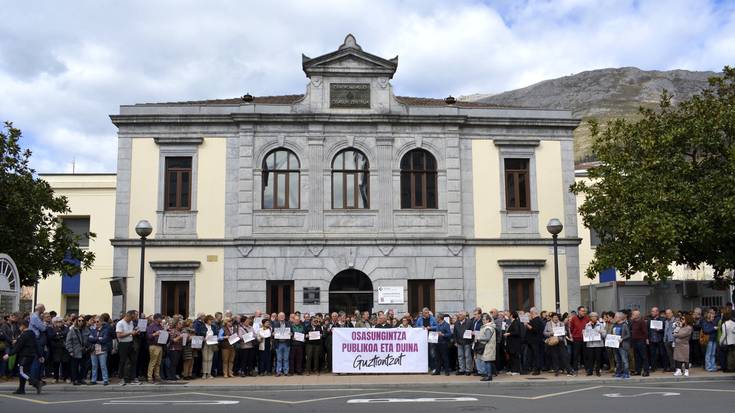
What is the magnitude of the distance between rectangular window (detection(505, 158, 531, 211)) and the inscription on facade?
557cm

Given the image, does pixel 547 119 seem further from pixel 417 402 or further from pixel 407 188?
pixel 417 402

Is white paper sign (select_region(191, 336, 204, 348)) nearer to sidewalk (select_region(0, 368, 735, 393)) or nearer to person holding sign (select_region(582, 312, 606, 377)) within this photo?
sidewalk (select_region(0, 368, 735, 393))

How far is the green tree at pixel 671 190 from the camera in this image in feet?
68.1

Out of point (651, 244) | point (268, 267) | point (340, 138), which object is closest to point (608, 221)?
point (651, 244)

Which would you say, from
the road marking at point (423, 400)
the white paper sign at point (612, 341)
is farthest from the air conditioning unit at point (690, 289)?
the road marking at point (423, 400)

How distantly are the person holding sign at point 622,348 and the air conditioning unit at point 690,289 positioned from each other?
10003 mm

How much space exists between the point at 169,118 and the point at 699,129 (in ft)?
55.2

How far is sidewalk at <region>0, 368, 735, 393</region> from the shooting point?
1703 centimetres

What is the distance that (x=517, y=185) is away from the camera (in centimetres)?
2730

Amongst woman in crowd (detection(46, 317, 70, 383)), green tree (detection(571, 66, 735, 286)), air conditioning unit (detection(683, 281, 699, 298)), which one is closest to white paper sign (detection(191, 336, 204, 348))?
woman in crowd (detection(46, 317, 70, 383))

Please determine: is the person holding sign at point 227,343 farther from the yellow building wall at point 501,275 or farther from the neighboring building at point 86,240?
the neighboring building at point 86,240

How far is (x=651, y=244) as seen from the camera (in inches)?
832

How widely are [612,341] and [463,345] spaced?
3664 millimetres

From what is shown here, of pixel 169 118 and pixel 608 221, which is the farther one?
pixel 169 118
